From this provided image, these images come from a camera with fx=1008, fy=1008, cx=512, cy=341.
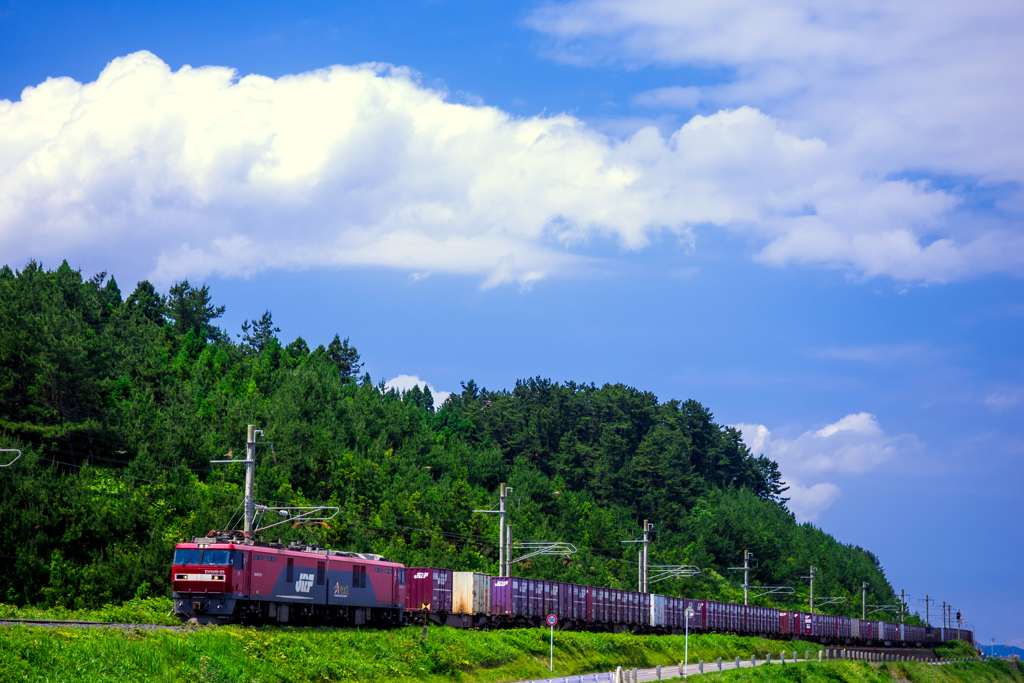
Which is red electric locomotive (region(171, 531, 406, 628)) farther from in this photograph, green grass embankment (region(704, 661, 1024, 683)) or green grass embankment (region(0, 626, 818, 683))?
green grass embankment (region(704, 661, 1024, 683))

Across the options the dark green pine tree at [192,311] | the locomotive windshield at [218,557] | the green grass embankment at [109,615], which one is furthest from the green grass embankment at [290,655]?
the dark green pine tree at [192,311]

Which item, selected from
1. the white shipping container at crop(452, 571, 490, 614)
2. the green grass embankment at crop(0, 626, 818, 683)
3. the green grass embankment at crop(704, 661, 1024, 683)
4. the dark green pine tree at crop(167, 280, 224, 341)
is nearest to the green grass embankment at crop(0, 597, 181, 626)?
the green grass embankment at crop(0, 626, 818, 683)

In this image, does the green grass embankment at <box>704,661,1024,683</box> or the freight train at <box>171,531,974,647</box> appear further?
the green grass embankment at <box>704,661,1024,683</box>

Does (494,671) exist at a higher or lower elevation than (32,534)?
lower

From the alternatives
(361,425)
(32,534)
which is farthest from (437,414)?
(32,534)

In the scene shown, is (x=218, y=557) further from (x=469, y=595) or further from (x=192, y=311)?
(x=192, y=311)

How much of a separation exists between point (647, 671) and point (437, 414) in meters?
131

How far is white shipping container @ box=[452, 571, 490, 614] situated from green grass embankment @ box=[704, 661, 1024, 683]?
13.1 meters

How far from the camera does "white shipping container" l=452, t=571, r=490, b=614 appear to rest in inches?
2143

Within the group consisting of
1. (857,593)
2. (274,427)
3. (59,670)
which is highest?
(274,427)

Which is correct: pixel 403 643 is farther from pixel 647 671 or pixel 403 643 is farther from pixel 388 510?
pixel 388 510

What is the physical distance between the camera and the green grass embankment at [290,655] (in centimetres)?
2614

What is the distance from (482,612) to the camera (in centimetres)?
5547

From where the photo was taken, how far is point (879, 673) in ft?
233
